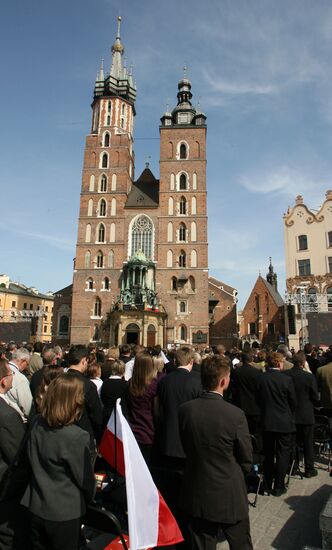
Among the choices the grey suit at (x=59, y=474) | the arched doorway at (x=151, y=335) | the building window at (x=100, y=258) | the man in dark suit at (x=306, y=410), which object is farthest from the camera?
the building window at (x=100, y=258)

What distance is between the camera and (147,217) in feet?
125

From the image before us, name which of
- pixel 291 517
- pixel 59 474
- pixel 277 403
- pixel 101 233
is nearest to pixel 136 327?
pixel 101 233

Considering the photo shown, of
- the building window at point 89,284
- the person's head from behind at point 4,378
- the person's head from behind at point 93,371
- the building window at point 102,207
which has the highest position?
the building window at point 102,207

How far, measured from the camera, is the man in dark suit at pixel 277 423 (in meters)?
5.59

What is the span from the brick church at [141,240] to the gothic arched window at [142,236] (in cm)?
10

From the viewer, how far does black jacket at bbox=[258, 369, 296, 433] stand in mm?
5605

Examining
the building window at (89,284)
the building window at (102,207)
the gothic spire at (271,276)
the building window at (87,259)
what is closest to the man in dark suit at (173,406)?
the building window at (89,284)

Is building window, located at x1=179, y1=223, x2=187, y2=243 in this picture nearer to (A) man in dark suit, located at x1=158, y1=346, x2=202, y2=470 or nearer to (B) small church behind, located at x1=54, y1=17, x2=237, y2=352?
(B) small church behind, located at x1=54, y1=17, x2=237, y2=352

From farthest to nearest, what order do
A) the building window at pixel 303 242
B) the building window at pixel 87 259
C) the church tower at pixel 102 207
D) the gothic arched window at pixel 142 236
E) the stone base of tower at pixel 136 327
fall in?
the gothic arched window at pixel 142 236 < the building window at pixel 87 259 < the church tower at pixel 102 207 < the building window at pixel 303 242 < the stone base of tower at pixel 136 327

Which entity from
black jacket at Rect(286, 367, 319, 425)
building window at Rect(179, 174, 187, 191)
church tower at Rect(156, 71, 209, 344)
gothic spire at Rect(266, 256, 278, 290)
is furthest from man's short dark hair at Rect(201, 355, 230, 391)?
gothic spire at Rect(266, 256, 278, 290)

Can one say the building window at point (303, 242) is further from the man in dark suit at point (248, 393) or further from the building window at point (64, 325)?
the man in dark suit at point (248, 393)

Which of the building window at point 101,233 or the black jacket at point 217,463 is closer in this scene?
the black jacket at point 217,463

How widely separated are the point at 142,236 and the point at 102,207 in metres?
5.06

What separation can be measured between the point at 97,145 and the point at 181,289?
1765 cm
